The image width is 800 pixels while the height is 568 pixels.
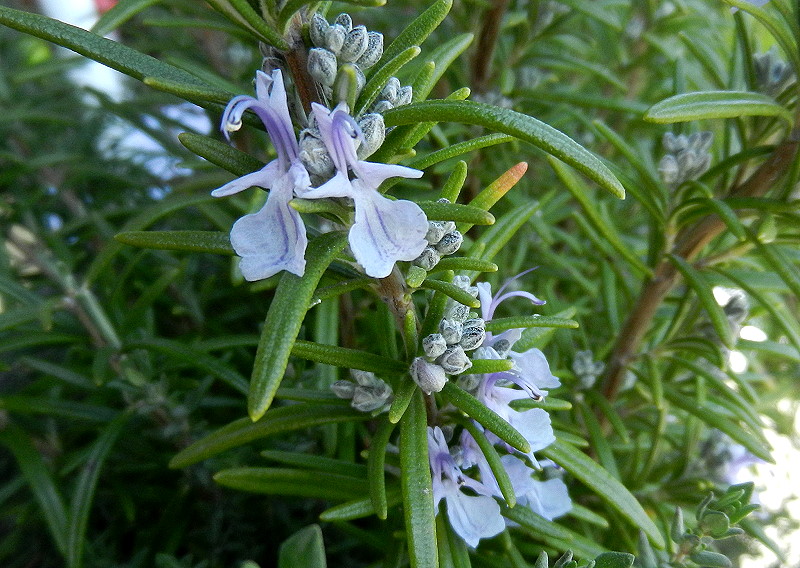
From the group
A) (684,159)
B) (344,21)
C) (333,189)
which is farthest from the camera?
(684,159)

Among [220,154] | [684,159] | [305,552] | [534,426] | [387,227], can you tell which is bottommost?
[305,552]

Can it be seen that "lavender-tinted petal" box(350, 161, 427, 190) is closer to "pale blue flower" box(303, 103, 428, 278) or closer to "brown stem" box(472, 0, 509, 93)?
"pale blue flower" box(303, 103, 428, 278)

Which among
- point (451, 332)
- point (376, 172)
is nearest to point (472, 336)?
point (451, 332)

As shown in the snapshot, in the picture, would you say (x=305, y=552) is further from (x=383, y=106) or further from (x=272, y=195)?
(x=383, y=106)

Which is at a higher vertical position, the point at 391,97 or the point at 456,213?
the point at 391,97

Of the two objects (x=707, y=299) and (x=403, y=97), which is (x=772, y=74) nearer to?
(x=707, y=299)

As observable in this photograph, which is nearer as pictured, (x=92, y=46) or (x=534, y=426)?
(x=92, y=46)

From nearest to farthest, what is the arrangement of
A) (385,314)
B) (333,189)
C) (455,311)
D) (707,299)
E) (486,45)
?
1. (333,189)
2. (455,311)
3. (385,314)
4. (707,299)
5. (486,45)

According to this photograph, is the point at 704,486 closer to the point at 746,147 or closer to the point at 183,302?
the point at 746,147
